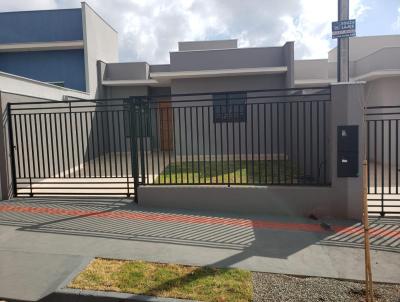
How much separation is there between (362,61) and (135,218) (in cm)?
1303

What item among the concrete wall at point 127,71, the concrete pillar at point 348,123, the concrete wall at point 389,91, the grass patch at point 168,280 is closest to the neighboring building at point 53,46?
the concrete wall at point 127,71

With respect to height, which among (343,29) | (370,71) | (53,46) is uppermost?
(53,46)

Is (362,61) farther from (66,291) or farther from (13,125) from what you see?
(66,291)

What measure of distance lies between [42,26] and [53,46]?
1.11m

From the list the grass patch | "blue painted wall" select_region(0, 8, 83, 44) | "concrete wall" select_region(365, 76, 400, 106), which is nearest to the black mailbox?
the grass patch

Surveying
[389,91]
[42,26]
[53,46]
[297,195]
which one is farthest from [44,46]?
[389,91]

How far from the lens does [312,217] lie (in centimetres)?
666

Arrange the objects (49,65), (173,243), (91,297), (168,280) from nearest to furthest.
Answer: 1. (91,297)
2. (168,280)
3. (173,243)
4. (49,65)

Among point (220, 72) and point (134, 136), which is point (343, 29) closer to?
point (134, 136)

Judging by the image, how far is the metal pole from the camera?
19.7 ft

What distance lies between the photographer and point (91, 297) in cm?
368

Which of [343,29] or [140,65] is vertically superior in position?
[140,65]

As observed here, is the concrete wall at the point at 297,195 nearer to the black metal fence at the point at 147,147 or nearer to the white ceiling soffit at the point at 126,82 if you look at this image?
the black metal fence at the point at 147,147

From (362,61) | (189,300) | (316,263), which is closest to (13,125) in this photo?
(189,300)
